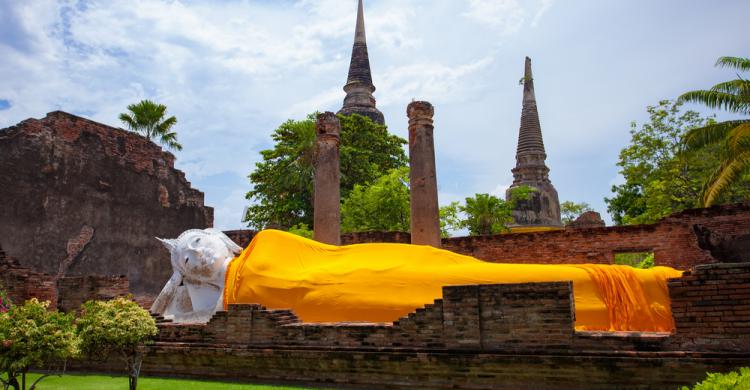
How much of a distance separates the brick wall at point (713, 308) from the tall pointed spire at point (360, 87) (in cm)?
2859

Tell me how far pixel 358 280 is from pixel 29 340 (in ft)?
12.2

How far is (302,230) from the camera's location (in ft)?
69.1

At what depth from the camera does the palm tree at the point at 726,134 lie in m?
12.9

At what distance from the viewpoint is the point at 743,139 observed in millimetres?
12555

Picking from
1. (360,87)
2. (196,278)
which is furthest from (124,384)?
(360,87)

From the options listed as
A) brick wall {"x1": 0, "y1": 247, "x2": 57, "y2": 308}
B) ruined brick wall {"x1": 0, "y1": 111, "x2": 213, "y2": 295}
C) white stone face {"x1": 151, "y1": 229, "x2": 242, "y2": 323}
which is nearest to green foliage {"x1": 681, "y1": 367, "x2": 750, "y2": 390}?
white stone face {"x1": 151, "y1": 229, "x2": 242, "y2": 323}

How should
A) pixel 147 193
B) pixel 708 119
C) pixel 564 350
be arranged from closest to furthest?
pixel 564 350 < pixel 147 193 < pixel 708 119

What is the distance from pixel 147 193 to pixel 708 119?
1923 centimetres

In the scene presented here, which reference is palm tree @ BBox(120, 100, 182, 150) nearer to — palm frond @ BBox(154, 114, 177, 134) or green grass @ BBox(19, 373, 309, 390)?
palm frond @ BBox(154, 114, 177, 134)

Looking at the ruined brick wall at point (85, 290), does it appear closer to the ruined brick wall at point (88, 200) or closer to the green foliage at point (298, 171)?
the ruined brick wall at point (88, 200)

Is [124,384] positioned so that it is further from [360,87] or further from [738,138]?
[360,87]

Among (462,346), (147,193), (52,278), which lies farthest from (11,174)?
(462,346)

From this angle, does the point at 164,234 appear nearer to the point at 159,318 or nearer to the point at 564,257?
the point at 159,318

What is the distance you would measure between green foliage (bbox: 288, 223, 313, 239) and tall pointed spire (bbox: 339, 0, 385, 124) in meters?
12.3
